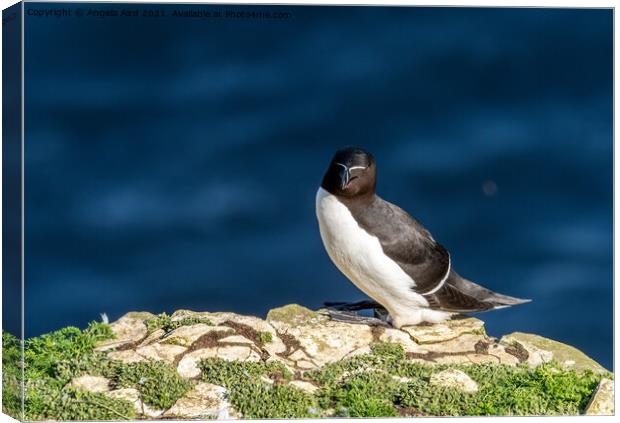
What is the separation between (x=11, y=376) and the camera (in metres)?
8.84

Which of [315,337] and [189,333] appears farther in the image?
[315,337]

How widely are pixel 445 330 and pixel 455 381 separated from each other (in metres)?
0.74

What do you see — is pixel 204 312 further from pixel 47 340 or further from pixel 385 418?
pixel 385 418

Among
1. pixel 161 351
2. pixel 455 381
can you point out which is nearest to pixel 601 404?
pixel 455 381

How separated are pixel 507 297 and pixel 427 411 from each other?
1.41 metres

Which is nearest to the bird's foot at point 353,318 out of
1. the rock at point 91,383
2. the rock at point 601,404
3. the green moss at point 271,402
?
the green moss at point 271,402

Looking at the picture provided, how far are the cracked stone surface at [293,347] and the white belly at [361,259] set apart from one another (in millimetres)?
334

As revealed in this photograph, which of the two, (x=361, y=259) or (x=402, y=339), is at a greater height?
(x=361, y=259)

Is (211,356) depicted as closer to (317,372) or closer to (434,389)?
(317,372)

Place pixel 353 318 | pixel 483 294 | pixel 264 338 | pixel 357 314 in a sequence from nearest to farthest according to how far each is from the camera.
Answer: pixel 264 338, pixel 483 294, pixel 353 318, pixel 357 314

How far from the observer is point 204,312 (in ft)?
32.6

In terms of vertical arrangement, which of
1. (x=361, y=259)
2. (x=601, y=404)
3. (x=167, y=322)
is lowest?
(x=601, y=404)

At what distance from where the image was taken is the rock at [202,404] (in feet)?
28.3

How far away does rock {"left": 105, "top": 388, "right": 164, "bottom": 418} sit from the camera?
859cm
